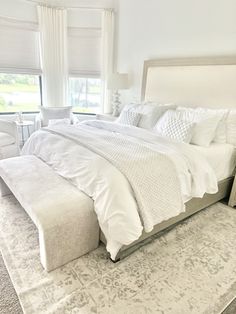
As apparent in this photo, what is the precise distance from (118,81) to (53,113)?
1403mm

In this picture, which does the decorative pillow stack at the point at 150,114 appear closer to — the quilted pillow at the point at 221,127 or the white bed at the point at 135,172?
the white bed at the point at 135,172

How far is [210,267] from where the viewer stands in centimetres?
180

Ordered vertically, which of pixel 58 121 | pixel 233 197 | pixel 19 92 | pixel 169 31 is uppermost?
pixel 169 31

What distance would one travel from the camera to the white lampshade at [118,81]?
4.21 meters

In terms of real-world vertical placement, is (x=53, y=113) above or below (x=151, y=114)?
below

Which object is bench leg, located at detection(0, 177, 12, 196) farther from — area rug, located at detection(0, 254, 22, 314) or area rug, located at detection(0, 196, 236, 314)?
area rug, located at detection(0, 254, 22, 314)

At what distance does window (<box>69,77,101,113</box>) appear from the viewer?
5.02 meters

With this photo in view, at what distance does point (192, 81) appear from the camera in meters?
3.29

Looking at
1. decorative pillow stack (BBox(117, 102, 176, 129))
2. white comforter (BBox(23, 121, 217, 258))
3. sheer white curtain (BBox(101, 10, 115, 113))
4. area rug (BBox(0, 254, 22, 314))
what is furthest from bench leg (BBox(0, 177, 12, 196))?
sheer white curtain (BBox(101, 10, 115, 113))

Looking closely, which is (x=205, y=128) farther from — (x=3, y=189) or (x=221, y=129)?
(x=3, y=189)

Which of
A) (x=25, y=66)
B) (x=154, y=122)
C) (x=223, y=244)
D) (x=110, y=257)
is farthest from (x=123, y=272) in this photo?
(x=25, y=66)

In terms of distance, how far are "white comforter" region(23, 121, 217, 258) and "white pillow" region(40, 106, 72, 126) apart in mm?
1585

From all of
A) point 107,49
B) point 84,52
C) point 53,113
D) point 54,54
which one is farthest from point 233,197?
point 54,54

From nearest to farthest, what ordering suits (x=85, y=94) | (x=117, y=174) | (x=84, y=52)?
1. (x=117, y=174)
2. (x=84, y=52)
3. (x=85, y=94)
